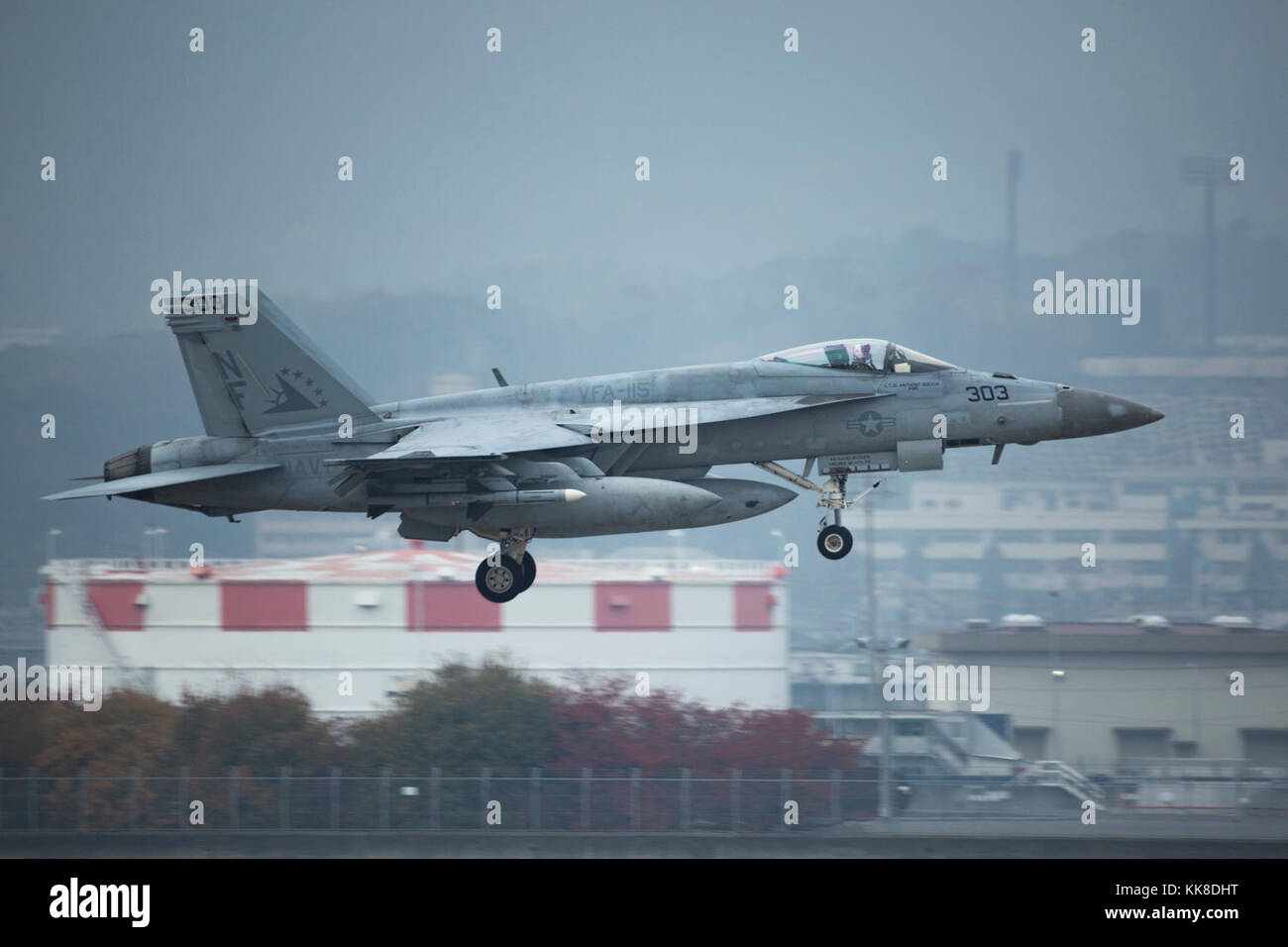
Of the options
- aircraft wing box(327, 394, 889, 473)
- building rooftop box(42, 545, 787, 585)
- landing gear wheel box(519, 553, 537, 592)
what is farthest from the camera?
building rooftop box(42, 545, 787, 585)

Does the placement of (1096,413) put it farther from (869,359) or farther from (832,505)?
(832,505)

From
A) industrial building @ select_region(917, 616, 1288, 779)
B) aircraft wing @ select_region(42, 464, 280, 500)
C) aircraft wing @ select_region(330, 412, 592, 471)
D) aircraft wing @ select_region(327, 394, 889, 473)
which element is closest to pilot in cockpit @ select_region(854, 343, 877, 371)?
aircraft wing @ select_region(327, 394, 889, 473)

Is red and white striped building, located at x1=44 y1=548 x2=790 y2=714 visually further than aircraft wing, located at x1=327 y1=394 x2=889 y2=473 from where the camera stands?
Yes

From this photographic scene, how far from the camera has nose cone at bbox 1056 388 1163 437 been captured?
842 inches

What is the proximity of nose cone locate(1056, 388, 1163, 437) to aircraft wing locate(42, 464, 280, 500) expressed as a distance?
12281mm

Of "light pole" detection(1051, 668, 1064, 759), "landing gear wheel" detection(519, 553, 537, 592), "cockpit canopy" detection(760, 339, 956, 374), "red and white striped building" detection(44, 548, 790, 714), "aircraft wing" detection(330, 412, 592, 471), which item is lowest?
"light pole" detection(1051, 668, 1064, 759)

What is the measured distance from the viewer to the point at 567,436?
2161 cm

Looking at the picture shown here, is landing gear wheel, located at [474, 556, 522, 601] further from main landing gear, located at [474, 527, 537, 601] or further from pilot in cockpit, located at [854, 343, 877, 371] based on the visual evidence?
pilot in cockpit, located at [854, 343, 877, 371]

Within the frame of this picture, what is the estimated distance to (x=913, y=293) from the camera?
147250mm

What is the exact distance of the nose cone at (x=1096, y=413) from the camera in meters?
21.4

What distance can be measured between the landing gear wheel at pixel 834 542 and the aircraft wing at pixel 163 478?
8.69 m

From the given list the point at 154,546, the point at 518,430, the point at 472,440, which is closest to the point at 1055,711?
the point at 518,430

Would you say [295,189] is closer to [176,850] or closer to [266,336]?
[176,850]

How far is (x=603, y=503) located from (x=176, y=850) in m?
21.1
